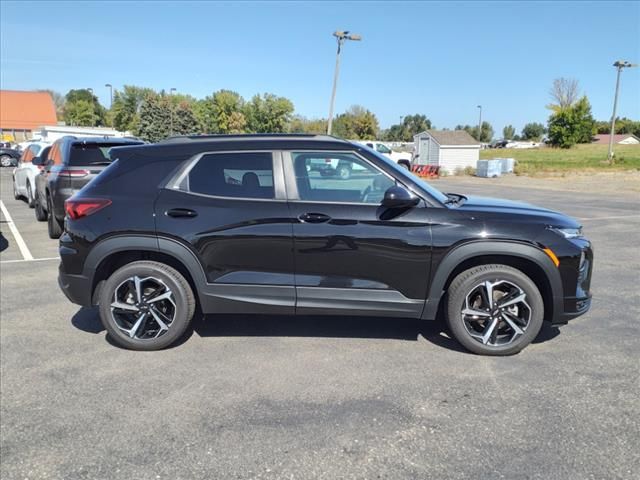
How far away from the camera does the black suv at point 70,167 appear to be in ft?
26.7

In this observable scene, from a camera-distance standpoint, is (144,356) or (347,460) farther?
(144,356)

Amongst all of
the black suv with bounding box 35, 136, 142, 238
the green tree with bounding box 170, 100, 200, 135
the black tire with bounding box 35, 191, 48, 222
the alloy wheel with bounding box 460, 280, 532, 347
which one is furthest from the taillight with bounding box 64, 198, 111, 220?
the green tree with bounding box 170, 100, 200, 135

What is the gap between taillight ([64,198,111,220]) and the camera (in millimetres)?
4082

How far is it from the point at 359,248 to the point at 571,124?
7384 cm

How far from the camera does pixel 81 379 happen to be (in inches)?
146

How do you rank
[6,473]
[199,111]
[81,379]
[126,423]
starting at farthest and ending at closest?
[199,111], [81,379], [126,423], [6,473]

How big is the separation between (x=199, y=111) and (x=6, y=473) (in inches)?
2662

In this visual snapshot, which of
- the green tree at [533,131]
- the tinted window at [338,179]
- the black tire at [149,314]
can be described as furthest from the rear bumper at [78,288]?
the green tree at [533,131]

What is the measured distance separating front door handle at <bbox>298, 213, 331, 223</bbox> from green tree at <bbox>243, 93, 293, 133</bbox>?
60181 millimetres

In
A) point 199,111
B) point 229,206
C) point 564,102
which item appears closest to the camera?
point 229,206

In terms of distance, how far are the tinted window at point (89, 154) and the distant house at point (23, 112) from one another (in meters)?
74.8

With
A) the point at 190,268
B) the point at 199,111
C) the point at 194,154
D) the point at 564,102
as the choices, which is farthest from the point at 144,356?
the point at 564,102

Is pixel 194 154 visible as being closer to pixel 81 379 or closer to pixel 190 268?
pixel 190 268

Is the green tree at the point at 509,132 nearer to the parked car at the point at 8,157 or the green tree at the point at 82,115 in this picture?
the green tree at the point at 82,115
